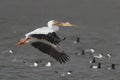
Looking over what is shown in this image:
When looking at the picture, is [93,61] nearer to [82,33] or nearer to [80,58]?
[80,58]

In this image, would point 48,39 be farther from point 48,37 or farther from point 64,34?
point 64,34

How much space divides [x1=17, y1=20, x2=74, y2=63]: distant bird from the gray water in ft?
26.2

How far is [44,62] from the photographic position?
977 inches

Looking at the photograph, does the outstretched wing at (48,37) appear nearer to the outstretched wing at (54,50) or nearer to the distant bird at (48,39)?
the distant bird at (48,39)

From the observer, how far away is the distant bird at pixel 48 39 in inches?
534

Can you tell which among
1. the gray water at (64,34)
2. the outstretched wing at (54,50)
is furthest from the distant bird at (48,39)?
the gray water at (64,34)

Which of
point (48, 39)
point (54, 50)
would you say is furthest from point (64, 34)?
point (48, 39)

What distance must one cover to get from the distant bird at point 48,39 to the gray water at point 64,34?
26.2 feet

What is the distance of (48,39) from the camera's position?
13.6 metres

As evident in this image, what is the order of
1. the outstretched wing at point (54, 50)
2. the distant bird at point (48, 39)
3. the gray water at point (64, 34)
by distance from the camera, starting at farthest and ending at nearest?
the gray water at point (64, 34) → the outstretched wing at point (54, 50) → the distant bird at point (48, 39)

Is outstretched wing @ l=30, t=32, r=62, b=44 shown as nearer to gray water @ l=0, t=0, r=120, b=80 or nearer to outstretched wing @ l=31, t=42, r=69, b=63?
outstretched wing @ l=31, t=42, r=69, b=63

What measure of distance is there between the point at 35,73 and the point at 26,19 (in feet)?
26.8

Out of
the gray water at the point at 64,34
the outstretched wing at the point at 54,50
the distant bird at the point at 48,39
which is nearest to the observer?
the distant bird at the point at 48,39

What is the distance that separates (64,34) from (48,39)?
15015 mm
